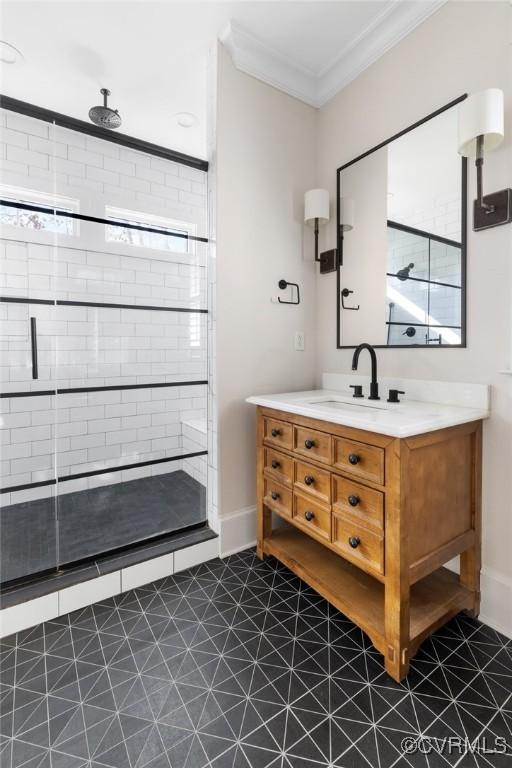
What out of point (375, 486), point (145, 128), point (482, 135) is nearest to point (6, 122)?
point (145, 128)

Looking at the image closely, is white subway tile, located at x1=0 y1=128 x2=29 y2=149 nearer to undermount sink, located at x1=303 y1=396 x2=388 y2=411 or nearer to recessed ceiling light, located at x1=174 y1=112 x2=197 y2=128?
recessed ceiling light, located at x1=174 y1=112 x2=197 y2=128

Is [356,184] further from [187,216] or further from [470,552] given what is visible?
[470,552]

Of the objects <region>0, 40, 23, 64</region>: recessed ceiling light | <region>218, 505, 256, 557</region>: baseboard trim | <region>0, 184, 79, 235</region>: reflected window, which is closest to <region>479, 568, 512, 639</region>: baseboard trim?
<region>218, 505, 256, 557</region>: baseboard trim

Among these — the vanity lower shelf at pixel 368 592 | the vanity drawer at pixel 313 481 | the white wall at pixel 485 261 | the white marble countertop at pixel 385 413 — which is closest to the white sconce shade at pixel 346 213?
the white wall at pixel 485 261

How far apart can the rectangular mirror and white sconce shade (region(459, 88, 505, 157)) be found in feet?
0.57

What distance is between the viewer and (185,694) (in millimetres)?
1163

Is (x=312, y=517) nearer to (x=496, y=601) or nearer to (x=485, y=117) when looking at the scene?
(x=496, y=601)

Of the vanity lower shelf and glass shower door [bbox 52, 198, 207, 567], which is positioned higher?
glass shower door [bbox 52, 198, 207, 567]

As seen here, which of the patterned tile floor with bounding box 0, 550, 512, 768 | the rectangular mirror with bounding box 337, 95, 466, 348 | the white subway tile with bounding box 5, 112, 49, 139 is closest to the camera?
the patterned tile floor with bounding box 0, 550, 512, 768

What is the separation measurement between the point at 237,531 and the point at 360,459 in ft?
3.35

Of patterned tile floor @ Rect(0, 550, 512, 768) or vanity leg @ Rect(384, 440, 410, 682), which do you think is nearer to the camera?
patterned tile floor @ Rect(0, 550, 512, 768)

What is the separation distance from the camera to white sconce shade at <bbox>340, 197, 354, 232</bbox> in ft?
6.77

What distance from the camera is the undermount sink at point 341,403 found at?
5.44 feet

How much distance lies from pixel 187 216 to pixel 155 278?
41cm
